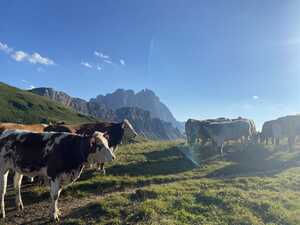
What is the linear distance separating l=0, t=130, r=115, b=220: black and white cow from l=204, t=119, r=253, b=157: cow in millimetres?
22480

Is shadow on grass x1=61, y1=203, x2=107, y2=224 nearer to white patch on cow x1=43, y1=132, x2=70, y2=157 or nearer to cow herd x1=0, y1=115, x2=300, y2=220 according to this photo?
cow herd x1=0, y1=115, x2=300, y2=220

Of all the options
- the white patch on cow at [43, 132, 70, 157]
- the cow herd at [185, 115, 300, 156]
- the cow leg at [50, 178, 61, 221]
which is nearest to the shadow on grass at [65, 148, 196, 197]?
the cow leg at [50, 178, 61, 221]

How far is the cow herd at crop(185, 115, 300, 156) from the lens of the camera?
3734 cm

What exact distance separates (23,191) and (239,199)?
34.0ft

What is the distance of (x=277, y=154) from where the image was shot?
3662 cm

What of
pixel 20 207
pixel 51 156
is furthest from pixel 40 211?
pixel 51 156

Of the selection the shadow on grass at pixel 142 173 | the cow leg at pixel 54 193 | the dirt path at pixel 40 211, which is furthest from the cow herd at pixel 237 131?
the cow leg at pixel 54 193

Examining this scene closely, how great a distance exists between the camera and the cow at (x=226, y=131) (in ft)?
121

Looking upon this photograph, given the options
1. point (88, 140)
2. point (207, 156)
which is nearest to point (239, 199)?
point (88, 140)

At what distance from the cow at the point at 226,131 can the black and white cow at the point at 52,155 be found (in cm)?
2248

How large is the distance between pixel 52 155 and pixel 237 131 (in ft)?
90.3

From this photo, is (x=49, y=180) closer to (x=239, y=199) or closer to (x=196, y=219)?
(x=196, y=219)

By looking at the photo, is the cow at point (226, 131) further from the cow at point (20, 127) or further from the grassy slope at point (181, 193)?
the cow at point (20, 127)

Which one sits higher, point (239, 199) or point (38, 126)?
point (38, 126)
